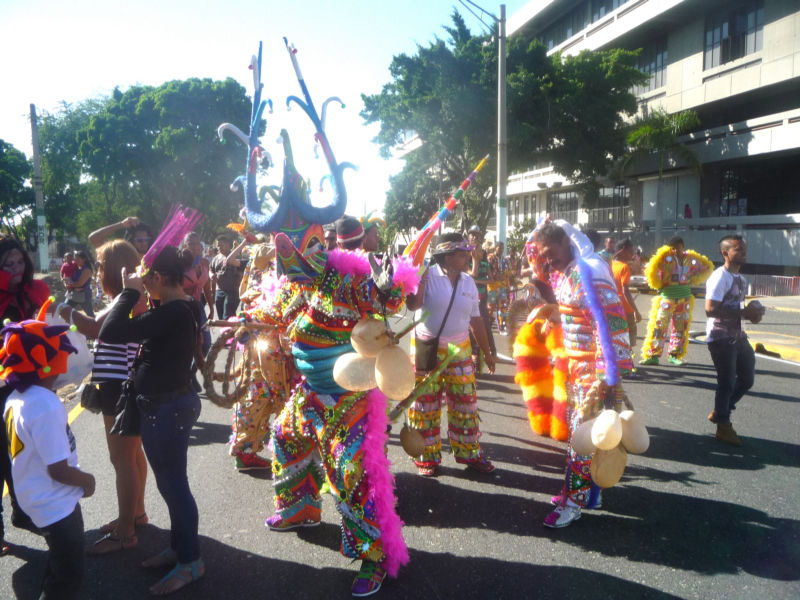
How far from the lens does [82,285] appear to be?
889cm

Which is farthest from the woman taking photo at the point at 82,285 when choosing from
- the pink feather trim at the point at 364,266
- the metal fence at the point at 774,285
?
the metal fence at the point at 774,285

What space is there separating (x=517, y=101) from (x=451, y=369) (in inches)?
852

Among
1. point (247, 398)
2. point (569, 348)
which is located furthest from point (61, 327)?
point (569, 348)

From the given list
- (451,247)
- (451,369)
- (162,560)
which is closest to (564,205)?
(451,247)

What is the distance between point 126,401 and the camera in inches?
130

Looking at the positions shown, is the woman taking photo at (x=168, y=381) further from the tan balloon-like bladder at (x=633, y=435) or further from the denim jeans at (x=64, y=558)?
the tan balloon-like bladder at (x=633, y=435)

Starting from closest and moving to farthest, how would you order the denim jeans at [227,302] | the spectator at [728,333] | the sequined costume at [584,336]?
the sequined costume at [584,336] → the spectator at [728,333] → the denim jeans at [227,302]

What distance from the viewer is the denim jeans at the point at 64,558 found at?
8.78 ft

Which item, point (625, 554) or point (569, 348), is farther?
point (569, 348)

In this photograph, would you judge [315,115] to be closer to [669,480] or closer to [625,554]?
[625,554]

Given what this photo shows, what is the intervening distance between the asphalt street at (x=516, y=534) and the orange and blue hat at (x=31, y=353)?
1271mm

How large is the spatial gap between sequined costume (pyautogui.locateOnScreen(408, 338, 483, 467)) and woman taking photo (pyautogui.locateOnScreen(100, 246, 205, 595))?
203cm

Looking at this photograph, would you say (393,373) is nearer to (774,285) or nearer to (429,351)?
A: (429,351)

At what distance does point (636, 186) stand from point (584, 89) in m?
8.15
